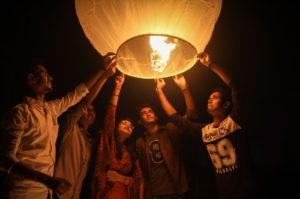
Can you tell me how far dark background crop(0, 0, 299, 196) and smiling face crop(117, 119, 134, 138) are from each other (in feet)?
3.59

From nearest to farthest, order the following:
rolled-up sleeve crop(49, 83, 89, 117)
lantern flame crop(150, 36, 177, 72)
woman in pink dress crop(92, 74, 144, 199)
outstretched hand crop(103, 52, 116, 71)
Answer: lantern flame crop(150, 36, 177, 72) → outstretched hand crop(103, 52, 116, 71) → rolled-up sleeve crop(49, 83, 89, 117) → woman in pink dress crop(92, 74, 144, 199)

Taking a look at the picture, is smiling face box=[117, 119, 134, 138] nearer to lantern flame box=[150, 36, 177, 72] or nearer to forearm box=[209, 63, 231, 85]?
forearm box=[209, 63, 231, 85]

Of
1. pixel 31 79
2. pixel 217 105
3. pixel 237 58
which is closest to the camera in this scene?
pixel 31 79

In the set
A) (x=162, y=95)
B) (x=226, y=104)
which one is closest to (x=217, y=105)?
(x=226, y=104)

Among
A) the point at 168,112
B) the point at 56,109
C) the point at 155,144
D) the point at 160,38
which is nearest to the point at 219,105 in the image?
the point at 168,112

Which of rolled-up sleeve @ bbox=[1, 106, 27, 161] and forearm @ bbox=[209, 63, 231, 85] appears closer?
rolled-up sleeve @ bbox=[1, 106, 27, 161]

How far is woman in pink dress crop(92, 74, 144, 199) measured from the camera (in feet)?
10.7

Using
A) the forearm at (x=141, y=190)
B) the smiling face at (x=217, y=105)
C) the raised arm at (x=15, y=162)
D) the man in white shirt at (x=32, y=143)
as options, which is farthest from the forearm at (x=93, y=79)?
the forearm at (x=141, y=190)

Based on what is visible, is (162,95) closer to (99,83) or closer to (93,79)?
(99,83)

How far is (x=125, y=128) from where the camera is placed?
392 cm

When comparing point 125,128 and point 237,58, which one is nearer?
point 125,128

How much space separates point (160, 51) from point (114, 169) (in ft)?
5.77

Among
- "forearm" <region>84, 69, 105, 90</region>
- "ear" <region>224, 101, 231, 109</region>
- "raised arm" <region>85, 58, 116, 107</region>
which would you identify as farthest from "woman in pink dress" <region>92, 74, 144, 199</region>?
"ear" <region>224, 101, 231, 109</region>

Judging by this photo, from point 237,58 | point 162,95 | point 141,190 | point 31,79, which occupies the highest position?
point 237,58
